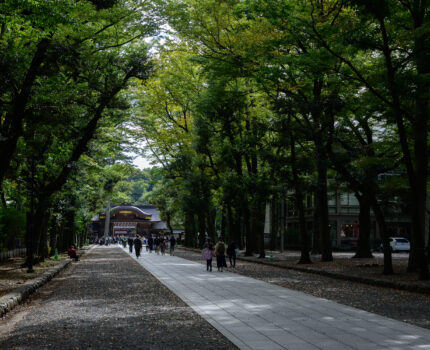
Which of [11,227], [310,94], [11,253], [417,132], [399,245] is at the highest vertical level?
[310,94]

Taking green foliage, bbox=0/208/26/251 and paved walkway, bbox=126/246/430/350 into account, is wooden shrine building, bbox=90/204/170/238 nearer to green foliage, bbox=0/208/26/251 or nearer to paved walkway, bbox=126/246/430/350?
green foliage, bbox=0/208/26/251

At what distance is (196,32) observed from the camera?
20.3 meters

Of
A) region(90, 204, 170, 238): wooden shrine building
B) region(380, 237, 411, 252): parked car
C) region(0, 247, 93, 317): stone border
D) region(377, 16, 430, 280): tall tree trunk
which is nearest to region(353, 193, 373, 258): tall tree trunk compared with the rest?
region(377, 16, 430, 280): tall tree trunk

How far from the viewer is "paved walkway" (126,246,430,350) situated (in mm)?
6914

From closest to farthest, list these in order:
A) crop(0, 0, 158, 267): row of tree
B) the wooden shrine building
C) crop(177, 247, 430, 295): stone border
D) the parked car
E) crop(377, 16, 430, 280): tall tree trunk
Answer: crop(0, 0, 158, 267): row of tree → crop(177, 247, 430, 295): stone border → crop(377, 16, 430, 280): tall tree trunk → the parked car → the wooden shrine building

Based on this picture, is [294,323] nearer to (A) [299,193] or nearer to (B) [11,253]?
(A) [299,193]

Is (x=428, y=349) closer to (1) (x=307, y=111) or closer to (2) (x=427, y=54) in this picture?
(2) (x=427, y=54)

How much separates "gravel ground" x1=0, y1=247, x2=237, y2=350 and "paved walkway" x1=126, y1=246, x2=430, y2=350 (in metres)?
0.44

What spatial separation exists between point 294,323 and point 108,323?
11.1ft

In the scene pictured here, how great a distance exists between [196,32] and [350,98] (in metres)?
7.35

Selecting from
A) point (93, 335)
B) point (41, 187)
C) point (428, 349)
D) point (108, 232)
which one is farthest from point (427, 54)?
point (108, 232)

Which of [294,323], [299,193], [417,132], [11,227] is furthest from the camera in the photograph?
[11,227]

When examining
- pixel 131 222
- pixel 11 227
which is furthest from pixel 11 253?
pixel 131 222

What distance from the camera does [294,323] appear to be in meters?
8.48
